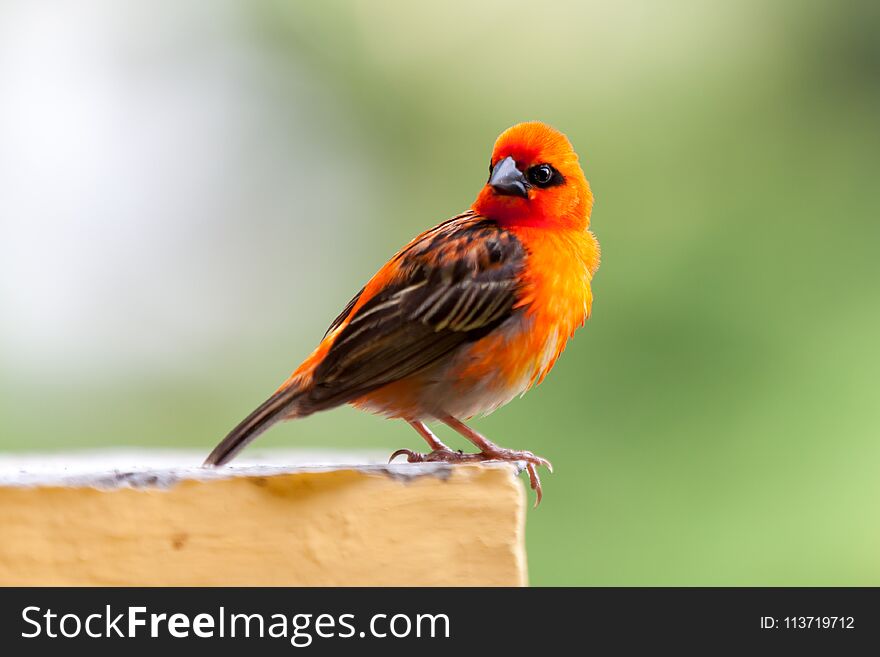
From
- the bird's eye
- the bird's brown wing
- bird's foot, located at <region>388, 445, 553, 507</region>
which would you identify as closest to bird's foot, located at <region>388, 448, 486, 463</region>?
bird's foot, located at <region>388, 445, 553, 507</region>

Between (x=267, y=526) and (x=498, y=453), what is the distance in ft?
2.87

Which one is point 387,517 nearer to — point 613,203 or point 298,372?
point 298,372

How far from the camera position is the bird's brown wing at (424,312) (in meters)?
2.79

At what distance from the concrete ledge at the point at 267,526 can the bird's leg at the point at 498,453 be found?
0.61 meters

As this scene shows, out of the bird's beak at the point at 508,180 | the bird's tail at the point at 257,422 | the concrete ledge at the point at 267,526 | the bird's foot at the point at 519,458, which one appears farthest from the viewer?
the bird's beak at the point at 508,180

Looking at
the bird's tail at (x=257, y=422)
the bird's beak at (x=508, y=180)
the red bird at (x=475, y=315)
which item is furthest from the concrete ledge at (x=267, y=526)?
the bird's beak at (x=508, y=180)

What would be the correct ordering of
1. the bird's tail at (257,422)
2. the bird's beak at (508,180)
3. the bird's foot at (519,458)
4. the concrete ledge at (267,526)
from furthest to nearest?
the bird's beak at (508,180)
the bird's foot at (519,458)
the bird's tail at (257,422)
the concrete ledge at (267,526)

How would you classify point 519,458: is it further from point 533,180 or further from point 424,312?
point 533,180

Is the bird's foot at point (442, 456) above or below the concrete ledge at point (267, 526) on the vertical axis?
above

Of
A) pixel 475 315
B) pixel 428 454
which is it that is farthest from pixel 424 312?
pixel 428 454

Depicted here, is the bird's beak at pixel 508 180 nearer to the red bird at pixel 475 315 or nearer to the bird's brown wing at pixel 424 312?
the red bird at pixel 475 315

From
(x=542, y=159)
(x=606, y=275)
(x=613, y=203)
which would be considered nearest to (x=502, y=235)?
(x=542, y=159)

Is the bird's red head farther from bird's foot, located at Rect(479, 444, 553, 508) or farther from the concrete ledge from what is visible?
the concrete ledge

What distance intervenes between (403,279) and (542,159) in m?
0.50
